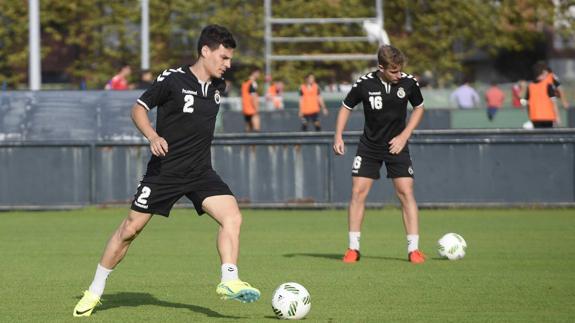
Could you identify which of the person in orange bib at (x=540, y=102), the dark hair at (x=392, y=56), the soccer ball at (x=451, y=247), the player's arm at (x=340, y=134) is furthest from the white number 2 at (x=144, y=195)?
the person in orange bib at (x=540, y=102)

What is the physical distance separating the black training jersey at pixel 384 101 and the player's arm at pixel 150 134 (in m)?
3.97

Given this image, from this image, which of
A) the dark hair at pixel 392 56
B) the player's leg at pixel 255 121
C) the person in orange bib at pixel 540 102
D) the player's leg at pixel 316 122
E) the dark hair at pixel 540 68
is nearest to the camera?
the dark hair at pixel 392 56

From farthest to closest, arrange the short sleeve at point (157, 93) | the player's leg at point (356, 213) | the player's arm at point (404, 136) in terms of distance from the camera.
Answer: the player's leg at point (356, 213), the player's arm at point (404, 136), the short sleeve at point (157, 93)

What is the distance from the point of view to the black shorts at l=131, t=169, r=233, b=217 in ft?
30.3

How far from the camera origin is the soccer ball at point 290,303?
8922 millimetres

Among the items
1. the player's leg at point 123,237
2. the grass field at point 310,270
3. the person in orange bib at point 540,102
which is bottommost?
the grass field at point 310,270

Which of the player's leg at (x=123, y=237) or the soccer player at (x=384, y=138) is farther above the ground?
the soccer player at (x=384, y=138)

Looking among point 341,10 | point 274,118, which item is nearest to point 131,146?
point 274,118

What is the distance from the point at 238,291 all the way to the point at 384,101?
434 centimetres

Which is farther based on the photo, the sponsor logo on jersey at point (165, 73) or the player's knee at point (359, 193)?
the player's knee at point (359, 193)

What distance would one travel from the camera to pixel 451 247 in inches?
508

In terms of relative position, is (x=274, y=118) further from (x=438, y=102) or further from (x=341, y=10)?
(x=341, y=10)

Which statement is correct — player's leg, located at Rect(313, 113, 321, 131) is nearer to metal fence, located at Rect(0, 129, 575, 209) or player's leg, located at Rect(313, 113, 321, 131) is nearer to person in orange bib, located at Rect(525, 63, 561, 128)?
person in orange bib, located at Rect(525, 63, 561, 128)

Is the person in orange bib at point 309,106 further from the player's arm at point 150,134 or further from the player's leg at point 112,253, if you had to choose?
the player's arm at point 150,134
